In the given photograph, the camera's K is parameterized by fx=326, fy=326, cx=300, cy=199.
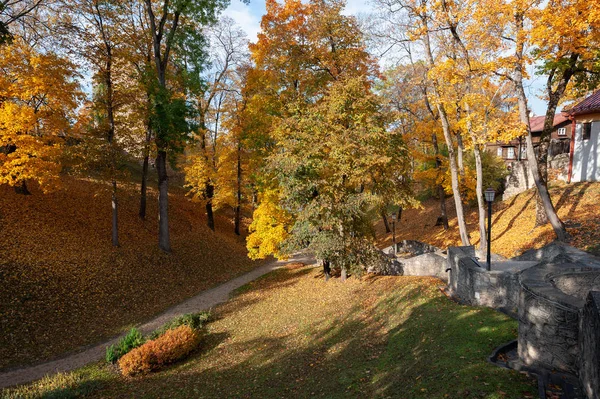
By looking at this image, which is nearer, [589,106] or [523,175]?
[589,106]

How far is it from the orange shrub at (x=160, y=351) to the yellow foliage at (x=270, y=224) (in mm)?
7133

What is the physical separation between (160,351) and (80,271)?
691 cm

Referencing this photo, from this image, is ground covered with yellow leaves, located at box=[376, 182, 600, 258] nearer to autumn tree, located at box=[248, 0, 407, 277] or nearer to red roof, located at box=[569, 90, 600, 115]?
red roof, located at box=[569, 90, 600, 115]

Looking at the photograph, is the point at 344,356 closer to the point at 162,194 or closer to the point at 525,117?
the point at 525,117

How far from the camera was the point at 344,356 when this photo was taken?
8.82m

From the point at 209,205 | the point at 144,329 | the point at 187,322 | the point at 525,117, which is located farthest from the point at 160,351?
the point at 209,205

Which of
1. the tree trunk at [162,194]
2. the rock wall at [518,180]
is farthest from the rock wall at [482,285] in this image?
the rock wall at [518,180]

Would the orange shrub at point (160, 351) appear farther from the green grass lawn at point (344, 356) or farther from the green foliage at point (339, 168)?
the green foliage at point (339, 168)

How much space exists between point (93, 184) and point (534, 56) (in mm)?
25443

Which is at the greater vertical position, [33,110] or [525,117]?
[33,110]

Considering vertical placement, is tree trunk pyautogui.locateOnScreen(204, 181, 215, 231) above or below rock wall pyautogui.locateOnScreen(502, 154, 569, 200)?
Result: below

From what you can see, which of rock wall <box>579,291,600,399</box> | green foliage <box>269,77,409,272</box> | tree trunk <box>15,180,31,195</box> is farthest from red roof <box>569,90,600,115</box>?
tree trunk <box>15,180,31,195</box>

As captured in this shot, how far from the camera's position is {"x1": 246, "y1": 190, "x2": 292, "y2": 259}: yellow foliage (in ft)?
59.1

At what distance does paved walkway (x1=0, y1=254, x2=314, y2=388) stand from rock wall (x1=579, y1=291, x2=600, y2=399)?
12549 millimetres
